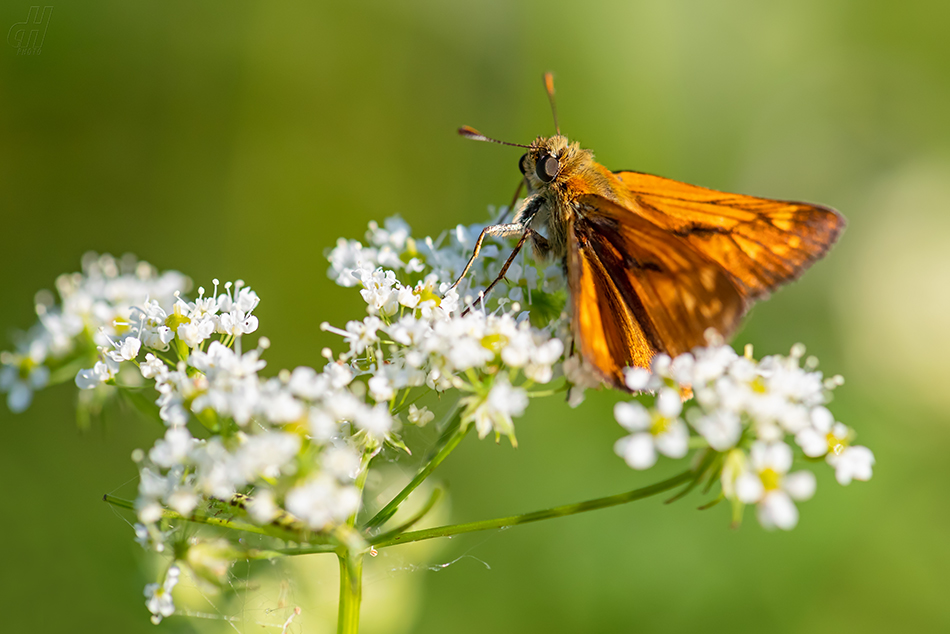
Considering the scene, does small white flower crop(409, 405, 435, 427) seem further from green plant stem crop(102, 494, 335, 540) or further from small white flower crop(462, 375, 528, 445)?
green plant stem crop(102, 494, 335, 540)

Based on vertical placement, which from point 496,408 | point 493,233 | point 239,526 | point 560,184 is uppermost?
point 560,184

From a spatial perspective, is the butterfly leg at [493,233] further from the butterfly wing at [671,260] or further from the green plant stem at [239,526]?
the green plant stem at [239,526]

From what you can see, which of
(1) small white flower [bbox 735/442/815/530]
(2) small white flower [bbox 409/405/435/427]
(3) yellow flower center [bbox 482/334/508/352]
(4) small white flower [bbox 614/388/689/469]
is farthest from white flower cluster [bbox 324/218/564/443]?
(1) small white flower [bbox 735/442/815/530]

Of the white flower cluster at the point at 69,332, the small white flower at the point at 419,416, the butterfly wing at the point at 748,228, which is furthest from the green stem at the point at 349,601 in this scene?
the butterfly wing at the point at 748,228

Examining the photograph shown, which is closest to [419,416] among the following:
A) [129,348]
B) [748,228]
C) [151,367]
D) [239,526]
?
[239,526]

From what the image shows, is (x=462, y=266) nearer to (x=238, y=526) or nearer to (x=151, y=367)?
(x=151, y=367)

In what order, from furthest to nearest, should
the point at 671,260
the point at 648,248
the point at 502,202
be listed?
the point at 502,202 < the point at 648,248 < the point at 671,260
